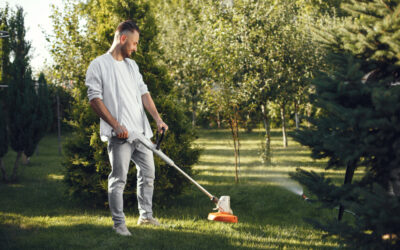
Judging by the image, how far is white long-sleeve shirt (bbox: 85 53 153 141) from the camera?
4.17 meters

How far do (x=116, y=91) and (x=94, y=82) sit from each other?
27cm

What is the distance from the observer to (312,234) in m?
4.58

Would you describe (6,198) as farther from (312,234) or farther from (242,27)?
(242,27)

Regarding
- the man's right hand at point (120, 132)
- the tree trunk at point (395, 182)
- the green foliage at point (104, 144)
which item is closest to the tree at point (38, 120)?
the green foliage at point (104, 144)

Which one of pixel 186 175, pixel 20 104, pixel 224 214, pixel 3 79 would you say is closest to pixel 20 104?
pixel 20 104

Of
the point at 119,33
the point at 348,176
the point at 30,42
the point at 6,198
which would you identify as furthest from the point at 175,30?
the point at 348,176

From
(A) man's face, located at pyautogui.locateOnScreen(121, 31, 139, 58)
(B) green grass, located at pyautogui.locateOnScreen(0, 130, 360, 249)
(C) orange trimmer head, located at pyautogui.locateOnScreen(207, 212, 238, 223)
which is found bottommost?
(B) green grass, located at pyautogui.locateOnScreen(0, 130, 360, 249)

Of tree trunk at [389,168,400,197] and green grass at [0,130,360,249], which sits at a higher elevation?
tree trunk at [389,168,400,197]

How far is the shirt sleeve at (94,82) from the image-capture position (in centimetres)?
412

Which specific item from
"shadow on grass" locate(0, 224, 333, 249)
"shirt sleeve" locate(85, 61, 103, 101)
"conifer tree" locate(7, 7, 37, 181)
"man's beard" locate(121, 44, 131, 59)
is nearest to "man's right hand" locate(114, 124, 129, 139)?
"shirt sleeve" locate(85, 61, 103, 101)

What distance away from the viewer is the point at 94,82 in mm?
4156

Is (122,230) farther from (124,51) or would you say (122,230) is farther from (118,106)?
(124,51)

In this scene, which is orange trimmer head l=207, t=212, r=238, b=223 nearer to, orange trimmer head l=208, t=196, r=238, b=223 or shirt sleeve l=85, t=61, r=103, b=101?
orange trimmer head l=208, t=196, r=238, b=223

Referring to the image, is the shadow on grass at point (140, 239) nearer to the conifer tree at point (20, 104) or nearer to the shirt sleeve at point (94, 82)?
the shirt sleeve at point (94, 82)
